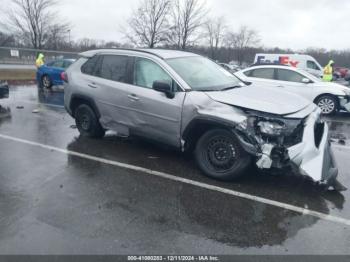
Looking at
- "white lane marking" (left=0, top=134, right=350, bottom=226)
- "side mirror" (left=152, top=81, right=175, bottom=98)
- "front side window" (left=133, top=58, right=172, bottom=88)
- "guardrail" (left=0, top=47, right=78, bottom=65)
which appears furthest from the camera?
"guardrail" (left=0, top=47, right=78, bottom=65)

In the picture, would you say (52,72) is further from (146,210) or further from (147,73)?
(146,210)

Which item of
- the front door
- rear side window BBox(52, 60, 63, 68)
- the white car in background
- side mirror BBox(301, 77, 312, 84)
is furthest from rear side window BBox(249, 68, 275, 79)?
rear side window BBox(52, 60, 63, 68)

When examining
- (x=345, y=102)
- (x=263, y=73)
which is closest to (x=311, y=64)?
(x=345, y=102)

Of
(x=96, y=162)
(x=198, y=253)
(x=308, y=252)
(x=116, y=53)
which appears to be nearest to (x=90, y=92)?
(x=116, y=53)

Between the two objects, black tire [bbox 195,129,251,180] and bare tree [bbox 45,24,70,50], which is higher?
bare tree [bbox 45,24,70,50]

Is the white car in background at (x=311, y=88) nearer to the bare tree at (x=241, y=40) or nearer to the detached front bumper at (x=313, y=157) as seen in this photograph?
the detached front bumper at (x=313, y=157)

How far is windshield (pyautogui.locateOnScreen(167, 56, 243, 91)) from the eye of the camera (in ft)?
16.7

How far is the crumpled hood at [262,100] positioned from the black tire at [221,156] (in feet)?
1.53

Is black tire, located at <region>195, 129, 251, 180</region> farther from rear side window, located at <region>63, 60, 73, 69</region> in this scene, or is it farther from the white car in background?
rear side window, located at <region>63, 60, 73, 69</region>

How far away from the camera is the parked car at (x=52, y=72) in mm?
14666

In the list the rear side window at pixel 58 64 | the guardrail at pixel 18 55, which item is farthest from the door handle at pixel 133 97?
the guardrail at pixel 18 55

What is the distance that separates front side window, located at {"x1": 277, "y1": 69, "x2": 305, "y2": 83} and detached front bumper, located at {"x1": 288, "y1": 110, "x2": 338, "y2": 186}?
633 centimetres

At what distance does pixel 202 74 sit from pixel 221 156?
5.13ft

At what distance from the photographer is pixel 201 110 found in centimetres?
461
